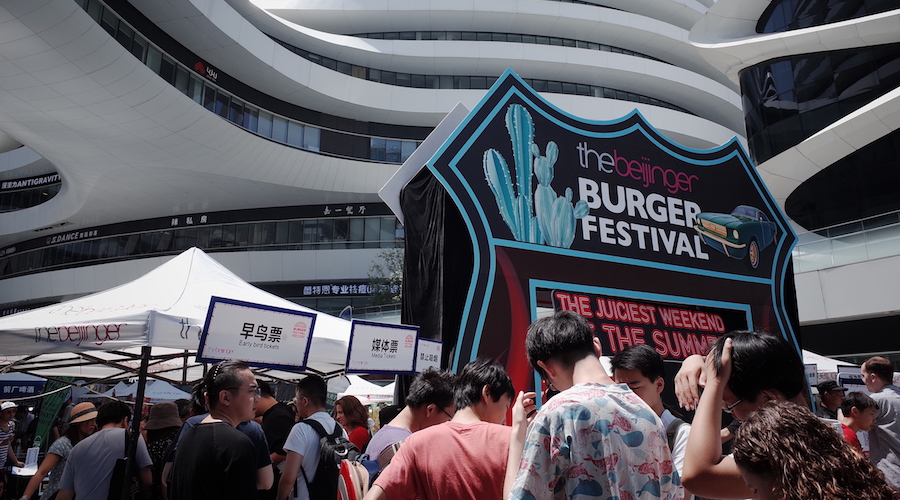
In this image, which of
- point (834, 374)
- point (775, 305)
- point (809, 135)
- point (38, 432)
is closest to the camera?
point (775, 305)

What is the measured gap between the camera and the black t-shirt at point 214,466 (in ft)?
9.00

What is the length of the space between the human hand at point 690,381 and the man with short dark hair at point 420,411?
1.66 m

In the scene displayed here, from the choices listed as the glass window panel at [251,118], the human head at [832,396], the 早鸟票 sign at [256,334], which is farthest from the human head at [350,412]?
the glass window panel at [251,118]

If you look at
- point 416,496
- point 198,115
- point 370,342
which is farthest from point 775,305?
point 198,115

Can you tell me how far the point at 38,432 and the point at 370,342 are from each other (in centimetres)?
891

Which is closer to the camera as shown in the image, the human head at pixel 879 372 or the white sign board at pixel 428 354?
the human head at pixel 879 372

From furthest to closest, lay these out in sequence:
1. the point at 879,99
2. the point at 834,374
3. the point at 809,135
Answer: the point at 809,135 → the point at 879,99 → the point at 834,374

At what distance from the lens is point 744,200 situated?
32.4 feet

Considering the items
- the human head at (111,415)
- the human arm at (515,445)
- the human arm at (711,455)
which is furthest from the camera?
the human head at (111,415)

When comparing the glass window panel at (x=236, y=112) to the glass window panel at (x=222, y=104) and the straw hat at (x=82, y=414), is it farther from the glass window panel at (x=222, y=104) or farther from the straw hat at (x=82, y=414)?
the straw hat at (x=82, y=414)

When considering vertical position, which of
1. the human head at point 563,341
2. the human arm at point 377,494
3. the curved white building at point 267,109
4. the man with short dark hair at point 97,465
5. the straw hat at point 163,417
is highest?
the curved white building at point 267,109

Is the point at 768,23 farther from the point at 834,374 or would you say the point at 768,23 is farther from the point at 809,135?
the point at 834,374

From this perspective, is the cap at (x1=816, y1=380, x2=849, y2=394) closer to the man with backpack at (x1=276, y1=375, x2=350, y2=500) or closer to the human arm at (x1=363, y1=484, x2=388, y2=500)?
the man with backpack at (x1=276, y1=375, x2=350, y2=500)

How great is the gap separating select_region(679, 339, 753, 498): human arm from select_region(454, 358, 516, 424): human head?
926 millimetres
